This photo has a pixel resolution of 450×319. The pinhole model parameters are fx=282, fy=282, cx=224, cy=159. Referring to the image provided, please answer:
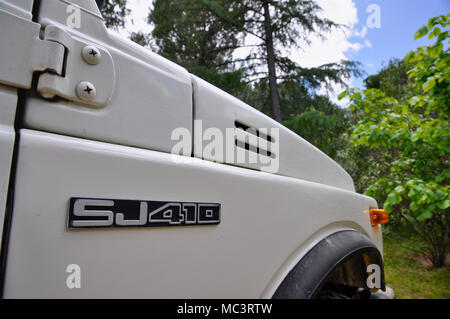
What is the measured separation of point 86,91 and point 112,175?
8.3 inches

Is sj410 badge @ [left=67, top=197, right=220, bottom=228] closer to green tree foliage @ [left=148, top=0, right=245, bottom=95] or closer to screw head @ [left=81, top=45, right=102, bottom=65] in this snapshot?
screw head @ [left=81, top=45, right=102, bottom=65]

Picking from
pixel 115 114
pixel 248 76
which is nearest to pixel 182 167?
pixel 115 114

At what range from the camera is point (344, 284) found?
1536mm

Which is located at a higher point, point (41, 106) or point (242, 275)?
point (41, 106)

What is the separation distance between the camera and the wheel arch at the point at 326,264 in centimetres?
104

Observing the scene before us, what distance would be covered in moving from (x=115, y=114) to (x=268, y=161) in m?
0.66

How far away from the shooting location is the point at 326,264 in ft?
3.76

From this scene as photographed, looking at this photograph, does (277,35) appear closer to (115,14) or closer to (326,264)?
(115,14)

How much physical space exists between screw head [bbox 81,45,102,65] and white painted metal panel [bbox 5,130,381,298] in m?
0.20

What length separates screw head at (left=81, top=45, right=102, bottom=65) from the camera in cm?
69

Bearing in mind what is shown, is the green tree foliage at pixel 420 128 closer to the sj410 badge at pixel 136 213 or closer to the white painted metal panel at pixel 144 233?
the white painted metal panel at pixel 144 233

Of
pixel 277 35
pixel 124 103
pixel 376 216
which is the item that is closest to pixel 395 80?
pixel 277 35

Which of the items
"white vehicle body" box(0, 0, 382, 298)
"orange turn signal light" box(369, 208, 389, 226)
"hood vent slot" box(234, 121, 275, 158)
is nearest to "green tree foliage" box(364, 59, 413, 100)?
"orange turn signal light" box(369, 208, 389, 226)
